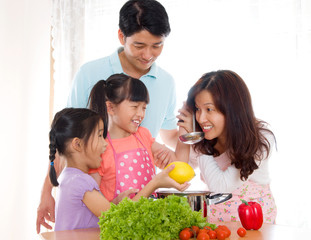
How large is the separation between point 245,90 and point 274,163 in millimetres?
1369

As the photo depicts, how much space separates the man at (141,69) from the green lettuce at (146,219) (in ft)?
2.82

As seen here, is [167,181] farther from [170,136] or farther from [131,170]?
[170,136]

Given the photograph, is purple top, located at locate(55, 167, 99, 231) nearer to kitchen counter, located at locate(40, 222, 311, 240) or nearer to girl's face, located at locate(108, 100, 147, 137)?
kitchen counter, located at locate(40, 222, 311, 240)

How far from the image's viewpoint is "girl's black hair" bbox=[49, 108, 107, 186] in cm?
175

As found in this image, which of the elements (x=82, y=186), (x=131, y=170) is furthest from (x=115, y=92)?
(x=82, y=186)

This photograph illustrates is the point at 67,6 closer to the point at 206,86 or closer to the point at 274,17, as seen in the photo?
the point at 274,17

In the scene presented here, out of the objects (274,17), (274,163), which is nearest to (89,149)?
(274,163)

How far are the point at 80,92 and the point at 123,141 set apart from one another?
0.41m

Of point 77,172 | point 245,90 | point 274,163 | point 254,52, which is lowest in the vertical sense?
point 274,163

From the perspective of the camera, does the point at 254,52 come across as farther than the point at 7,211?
No

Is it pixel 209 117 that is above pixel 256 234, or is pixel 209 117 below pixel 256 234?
above

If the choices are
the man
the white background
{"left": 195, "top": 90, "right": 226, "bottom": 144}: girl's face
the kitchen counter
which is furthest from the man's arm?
the white background

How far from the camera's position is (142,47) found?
1.98m

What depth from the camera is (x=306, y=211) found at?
3.05 metres
